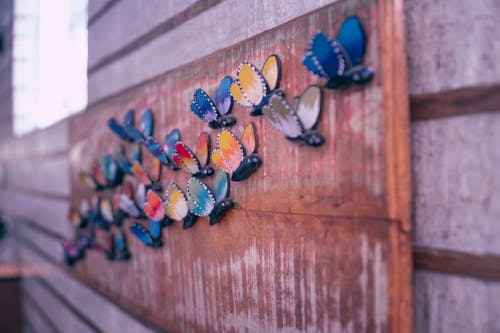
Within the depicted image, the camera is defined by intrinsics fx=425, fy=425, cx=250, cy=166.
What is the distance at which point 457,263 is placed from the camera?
0.83 meters

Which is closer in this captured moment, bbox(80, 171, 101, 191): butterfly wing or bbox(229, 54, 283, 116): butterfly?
bbox(229, 54, 283, 116): butterfly

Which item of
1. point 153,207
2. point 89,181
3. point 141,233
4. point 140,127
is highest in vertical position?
point 140,127

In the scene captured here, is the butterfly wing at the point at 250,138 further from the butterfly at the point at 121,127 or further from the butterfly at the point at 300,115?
the butterfly at the point at 121,127

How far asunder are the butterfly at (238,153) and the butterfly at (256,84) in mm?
66

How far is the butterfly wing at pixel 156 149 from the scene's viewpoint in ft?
5.21

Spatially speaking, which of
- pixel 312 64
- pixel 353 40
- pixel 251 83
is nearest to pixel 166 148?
pixel 251 83

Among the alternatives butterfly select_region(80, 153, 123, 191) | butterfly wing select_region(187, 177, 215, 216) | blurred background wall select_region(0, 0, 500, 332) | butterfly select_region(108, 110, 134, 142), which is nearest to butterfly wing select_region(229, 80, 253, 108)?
blurred background wall select_region(0, 0, 500, 332)

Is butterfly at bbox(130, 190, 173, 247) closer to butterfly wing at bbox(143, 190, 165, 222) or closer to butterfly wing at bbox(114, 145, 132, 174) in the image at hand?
butterfly wing at bbox(143, 190, 165, 222)

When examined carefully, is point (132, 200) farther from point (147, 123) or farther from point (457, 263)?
point (457, 263)

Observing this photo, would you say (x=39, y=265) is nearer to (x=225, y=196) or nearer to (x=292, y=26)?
(x=225, y=196)

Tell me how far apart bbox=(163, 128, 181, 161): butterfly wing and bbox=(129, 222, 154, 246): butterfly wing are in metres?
0.38

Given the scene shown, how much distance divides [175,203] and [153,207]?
0.64ft

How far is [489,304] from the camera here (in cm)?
79

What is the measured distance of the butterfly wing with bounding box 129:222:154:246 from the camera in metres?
1.73
